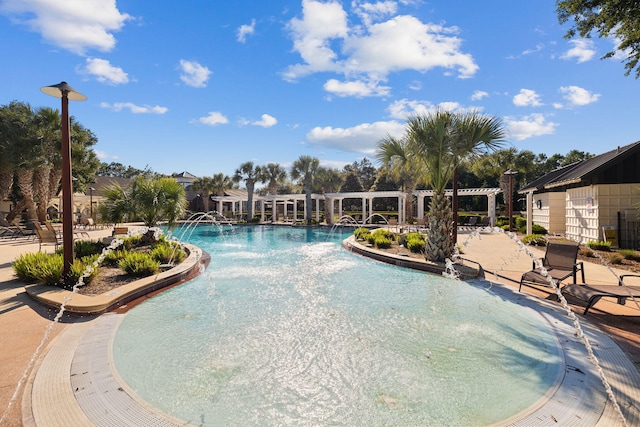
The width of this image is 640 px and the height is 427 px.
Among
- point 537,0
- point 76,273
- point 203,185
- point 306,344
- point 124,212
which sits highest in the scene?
point 537,0

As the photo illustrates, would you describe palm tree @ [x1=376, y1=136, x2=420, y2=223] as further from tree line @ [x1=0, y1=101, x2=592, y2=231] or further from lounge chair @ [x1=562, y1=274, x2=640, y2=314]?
lounge chair @ [x1=562, y1=274, x2=640, y2=314]

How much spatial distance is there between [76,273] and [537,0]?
12230 mm

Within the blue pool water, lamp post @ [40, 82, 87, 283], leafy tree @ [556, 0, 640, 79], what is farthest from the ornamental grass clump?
lamp post @ [40, 82, 87, 283]

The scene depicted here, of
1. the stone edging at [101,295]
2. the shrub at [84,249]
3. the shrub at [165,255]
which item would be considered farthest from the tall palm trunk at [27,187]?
the stone edging at [101,295]

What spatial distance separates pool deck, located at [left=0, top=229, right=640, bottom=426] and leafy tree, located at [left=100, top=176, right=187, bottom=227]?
4.94 meters

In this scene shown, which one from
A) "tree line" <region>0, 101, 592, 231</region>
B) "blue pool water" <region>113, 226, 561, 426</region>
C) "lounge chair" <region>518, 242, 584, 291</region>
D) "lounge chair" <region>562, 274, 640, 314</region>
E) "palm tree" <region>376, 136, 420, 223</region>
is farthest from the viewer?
"tree line" <region>0, 101, 592, 231</region>

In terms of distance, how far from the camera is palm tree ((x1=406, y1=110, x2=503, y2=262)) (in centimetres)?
871

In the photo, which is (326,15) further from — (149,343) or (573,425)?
(573,425)

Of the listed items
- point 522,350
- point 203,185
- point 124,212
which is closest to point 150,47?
point 124,212

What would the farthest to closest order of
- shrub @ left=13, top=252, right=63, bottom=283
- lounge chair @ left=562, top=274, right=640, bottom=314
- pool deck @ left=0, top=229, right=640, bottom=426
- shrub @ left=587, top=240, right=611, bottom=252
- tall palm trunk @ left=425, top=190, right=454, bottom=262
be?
shrub @ left=587, top=240, right=611, bottom=252 → tall palm trunk @ left=425, top=190, right=454, bottom=262 → shrub @ left=13, top=252, right=63, bottom=283 → lounge chair @ left=562, top=274, right=640, bottom=314 → pool deck @ left=0, top=229, right=640, bottom=426

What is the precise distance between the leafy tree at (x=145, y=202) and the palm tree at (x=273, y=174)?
2390cm

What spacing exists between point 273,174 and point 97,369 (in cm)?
3280

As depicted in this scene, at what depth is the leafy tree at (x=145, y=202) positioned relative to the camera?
418 inches

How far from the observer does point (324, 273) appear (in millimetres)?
8586
